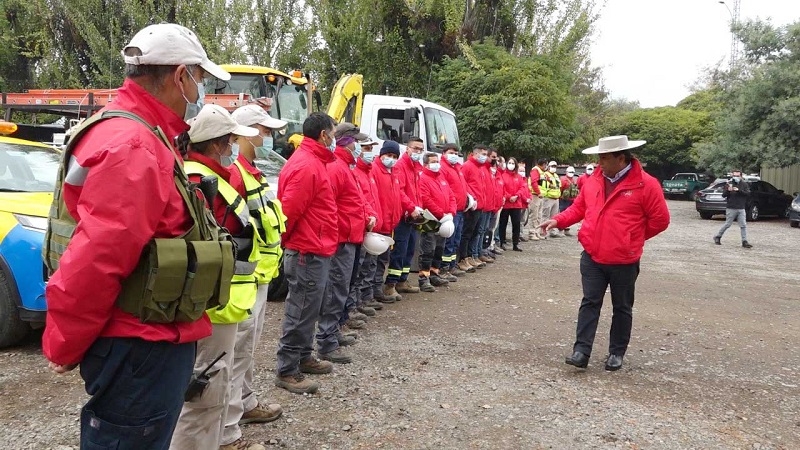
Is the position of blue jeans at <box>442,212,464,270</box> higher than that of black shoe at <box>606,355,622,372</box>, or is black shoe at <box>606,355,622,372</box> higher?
blue jeans at <box>442,212,464,270</box>

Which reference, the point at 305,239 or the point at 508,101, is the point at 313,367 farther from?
the point at 508,101

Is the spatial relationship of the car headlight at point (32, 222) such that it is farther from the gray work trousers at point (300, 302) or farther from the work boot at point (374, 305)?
the work boot at point (374, 305)

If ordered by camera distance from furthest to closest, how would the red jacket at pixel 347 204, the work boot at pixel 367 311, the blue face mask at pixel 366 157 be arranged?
the work boot at pixel 367 311 < the blue face mask at pixel 366 157 < the red jacket at pixel 347 204

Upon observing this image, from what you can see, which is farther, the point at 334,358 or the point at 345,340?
the point at 345,340

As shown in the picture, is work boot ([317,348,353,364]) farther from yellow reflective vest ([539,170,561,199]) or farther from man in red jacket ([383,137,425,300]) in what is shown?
yellow reflective vest ([539,170,561,199])

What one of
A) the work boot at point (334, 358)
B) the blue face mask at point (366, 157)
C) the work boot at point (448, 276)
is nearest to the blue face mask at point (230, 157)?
the work boot at point (334, 358)

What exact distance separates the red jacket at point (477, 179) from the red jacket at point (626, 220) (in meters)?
4.91

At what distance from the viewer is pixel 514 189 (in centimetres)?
1262

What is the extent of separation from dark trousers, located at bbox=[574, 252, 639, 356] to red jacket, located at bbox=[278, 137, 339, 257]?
2.40 metres

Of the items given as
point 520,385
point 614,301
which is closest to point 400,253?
point 614,301

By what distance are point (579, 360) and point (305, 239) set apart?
8.79 feet

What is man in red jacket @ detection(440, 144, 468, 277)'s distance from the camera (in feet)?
31.9

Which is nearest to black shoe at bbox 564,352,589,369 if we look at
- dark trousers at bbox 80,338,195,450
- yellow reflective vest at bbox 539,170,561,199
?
dark trousers at bbox 80,338,195,450

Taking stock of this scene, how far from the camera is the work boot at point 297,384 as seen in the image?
4574 millimetres
